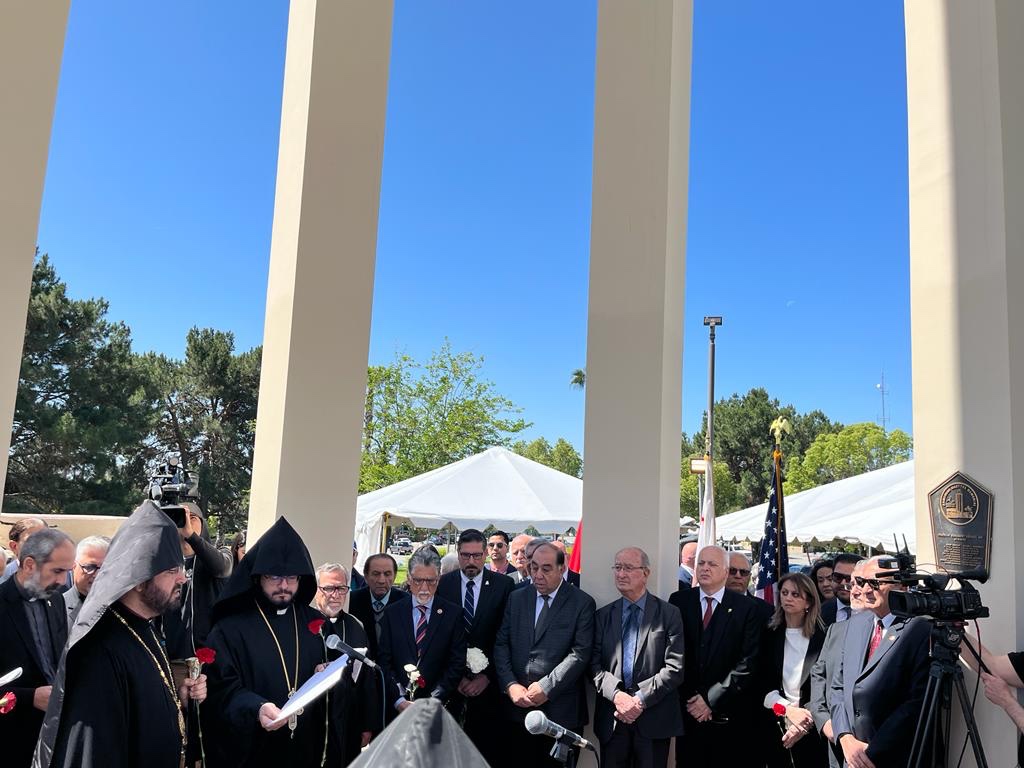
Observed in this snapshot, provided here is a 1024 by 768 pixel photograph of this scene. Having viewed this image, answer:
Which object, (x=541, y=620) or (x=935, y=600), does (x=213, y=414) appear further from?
(x=935, y=600)

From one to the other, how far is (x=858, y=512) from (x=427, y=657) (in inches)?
446

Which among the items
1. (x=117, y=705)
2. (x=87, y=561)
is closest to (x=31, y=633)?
(x=87, y=561)

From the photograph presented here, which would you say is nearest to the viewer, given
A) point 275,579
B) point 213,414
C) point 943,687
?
point 943,687

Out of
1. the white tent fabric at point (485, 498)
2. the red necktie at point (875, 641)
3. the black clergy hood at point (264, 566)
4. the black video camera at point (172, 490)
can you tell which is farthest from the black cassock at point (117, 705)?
the white tent fabric at point (485, 498)

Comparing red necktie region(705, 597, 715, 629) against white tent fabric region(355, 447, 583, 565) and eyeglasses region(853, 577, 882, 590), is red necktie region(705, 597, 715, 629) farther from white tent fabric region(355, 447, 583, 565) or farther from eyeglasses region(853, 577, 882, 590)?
white tent fabric region(355, 447, 583, 565)

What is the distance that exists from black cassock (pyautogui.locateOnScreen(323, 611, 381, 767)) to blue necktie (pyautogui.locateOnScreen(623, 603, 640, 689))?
64.5 inches

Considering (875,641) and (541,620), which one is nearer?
(875,641)

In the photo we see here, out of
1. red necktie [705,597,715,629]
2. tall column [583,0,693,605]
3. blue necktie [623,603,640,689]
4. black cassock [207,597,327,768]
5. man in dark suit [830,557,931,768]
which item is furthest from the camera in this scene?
tall column [583,0,693,605]

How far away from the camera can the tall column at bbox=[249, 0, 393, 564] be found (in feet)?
18.9

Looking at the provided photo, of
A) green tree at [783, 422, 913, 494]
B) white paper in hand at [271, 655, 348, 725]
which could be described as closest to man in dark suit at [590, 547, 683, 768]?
white paper in hand at [271, 655, 348, 725]

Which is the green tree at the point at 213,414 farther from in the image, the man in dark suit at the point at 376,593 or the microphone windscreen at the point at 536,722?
the microphone windscreen at the point at 536,722

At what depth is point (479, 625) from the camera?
5.91m

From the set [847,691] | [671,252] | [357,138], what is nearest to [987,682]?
[847,691]

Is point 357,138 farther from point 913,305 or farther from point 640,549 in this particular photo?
point 913,305
